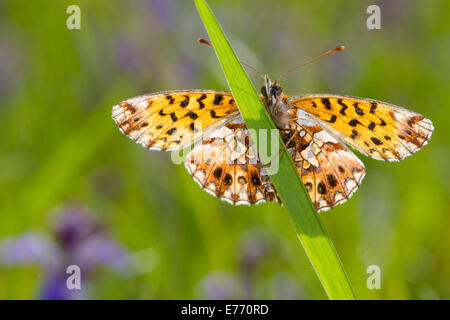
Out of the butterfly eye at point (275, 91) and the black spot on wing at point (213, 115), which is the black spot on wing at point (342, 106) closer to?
the butterfly eye at point (275, 91)

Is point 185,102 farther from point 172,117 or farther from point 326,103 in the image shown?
point 326,103

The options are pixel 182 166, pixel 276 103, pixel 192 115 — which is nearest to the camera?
pixel 276 103

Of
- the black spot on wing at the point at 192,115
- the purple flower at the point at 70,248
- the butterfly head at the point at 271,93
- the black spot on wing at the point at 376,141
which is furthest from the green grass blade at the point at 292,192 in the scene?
the purple flower at the point at 70,248

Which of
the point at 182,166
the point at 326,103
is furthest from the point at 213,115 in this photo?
the point at 182,166

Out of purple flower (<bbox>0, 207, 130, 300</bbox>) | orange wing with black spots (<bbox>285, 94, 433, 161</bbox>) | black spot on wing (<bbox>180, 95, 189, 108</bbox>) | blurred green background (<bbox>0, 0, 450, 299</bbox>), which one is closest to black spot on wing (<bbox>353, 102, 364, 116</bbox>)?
orange wing with black spots (<bbox>285, 94, 433, 161</bbox>)

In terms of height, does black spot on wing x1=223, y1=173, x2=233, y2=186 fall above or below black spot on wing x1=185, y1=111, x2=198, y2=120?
below

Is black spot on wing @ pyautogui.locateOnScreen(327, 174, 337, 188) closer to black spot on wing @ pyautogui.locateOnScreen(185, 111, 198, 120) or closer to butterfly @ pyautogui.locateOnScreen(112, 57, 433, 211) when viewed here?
butterfly @ pyautogui.locateOnScreen(112, 57, 433, 211)
